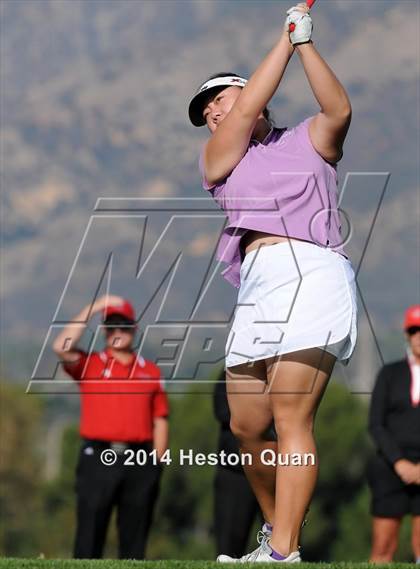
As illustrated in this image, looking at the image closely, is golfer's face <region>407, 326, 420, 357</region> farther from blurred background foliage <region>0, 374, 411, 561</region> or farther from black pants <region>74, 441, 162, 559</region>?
blurred background foliage <region>0, 374, 411, 561</region>

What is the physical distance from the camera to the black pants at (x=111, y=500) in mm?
8125

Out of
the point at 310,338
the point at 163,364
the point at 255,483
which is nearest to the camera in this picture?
the point at 310,338

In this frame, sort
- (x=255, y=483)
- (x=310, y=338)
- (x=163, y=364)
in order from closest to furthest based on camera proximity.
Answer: (x=310, y=338) < (x=255, y=483) < (x=163, y=364)

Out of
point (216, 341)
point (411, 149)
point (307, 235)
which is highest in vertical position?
point (411, 149)

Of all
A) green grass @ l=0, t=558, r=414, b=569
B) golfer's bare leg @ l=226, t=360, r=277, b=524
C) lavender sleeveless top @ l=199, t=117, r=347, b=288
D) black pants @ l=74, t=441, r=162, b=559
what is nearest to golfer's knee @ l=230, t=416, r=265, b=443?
golfer's bare leg @ l=226, t=360, r=277, b=524

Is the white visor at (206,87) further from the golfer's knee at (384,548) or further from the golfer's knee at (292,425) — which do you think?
the golfer's knee at (384,548)

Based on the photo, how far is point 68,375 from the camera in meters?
8.07

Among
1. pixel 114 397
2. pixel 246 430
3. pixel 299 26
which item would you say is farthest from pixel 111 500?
pixel 299 26

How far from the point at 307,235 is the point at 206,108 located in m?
0.83

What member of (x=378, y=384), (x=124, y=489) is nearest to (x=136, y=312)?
(x=124, y=489)

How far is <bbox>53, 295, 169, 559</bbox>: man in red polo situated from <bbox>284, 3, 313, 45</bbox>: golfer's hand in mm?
3584

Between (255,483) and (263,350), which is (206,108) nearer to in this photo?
(263,350)

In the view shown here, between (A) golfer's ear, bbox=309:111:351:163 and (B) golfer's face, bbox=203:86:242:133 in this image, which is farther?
(B) golfer's face, bbox=203:86:242:133

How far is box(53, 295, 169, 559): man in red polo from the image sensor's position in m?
8.12
